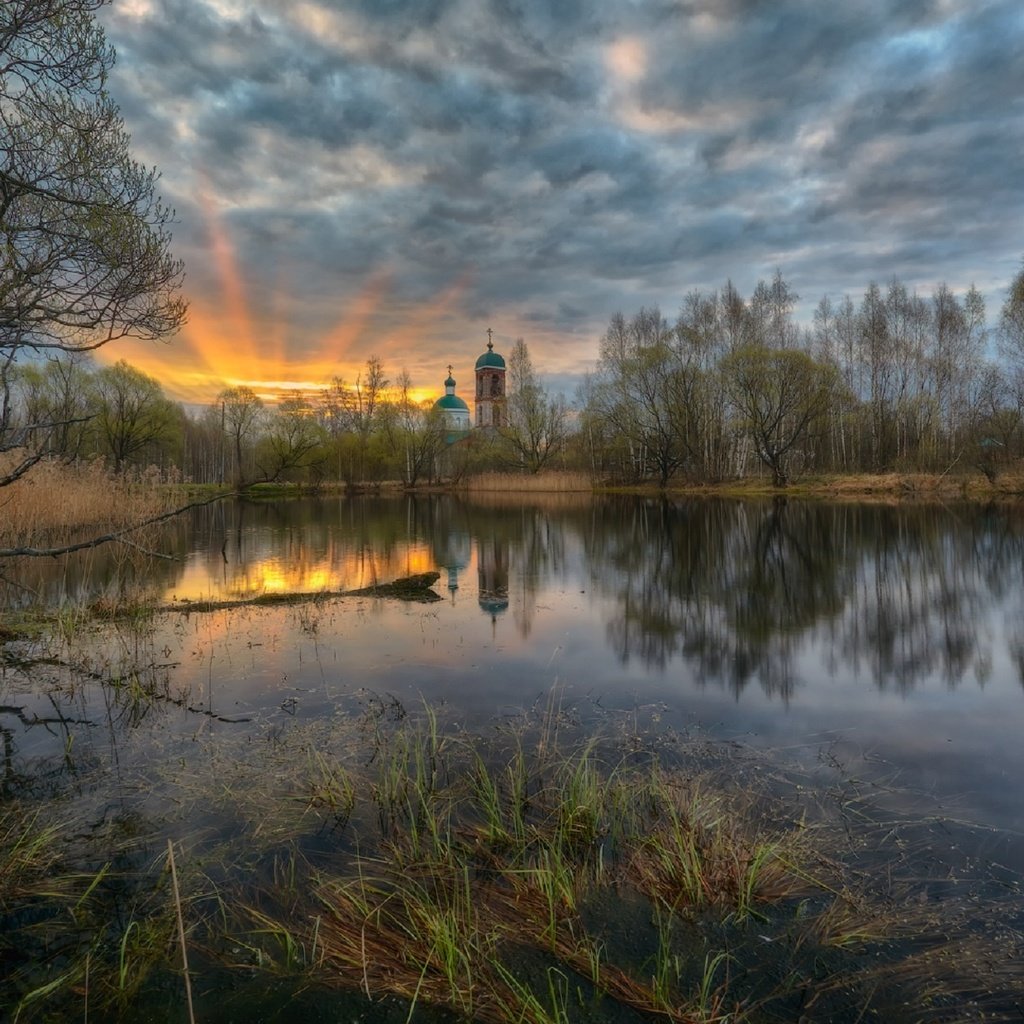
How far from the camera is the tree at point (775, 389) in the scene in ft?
127

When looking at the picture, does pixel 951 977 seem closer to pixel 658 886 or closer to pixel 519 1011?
pixel 658 886

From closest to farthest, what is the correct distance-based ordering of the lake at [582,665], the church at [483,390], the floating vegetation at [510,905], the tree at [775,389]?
the floating vegetation at [510,905]
the lake at [582,665]
the tree at [775,389]
the church at [483,390]

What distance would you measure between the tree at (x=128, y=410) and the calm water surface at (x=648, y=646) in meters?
38.5

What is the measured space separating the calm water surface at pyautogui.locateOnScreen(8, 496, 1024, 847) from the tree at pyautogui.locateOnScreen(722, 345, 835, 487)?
72.3 ft

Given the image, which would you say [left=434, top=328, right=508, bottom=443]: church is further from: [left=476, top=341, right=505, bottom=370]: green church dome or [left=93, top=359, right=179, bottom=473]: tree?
[left=93, top=359, right=179, bottom=473]: tree

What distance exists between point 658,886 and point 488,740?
Answer: 2.28 m

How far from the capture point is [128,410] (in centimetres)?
4966

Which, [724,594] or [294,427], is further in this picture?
[294,427]

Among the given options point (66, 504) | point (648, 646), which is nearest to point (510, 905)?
point (648, 646)

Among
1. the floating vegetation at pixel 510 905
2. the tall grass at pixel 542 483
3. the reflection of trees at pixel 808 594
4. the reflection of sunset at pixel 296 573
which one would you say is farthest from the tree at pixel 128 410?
the floating vegetation at pixel 510 905

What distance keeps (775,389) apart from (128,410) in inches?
1930

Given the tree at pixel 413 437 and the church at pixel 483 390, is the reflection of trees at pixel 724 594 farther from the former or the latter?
the church at pixel 483 390

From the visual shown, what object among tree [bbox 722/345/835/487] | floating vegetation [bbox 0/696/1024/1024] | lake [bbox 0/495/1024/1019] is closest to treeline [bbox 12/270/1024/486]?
tree [bbox 722/345/835/487]

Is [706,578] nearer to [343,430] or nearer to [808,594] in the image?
[808,594]
